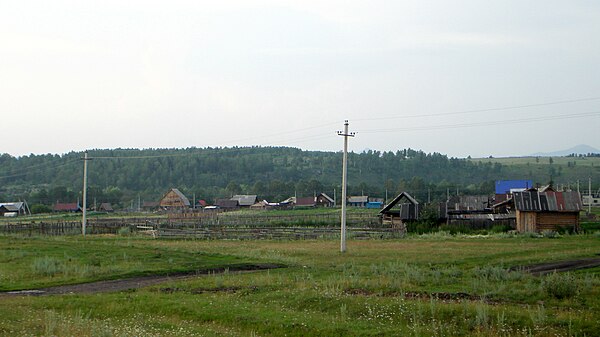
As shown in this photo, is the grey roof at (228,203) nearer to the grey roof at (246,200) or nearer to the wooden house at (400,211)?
the grey roof at (246,200)

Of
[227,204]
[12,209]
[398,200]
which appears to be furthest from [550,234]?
[12,209]

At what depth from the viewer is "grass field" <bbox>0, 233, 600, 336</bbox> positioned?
671 inches

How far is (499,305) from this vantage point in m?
19.7

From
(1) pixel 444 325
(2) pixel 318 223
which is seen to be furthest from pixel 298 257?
(2) pixel 318 223

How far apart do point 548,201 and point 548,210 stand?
1072mm

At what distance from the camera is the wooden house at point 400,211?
73938 millimetres

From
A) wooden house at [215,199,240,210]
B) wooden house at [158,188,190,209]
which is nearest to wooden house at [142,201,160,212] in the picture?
wooden house at [158,188,190,209]

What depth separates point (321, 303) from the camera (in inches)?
825

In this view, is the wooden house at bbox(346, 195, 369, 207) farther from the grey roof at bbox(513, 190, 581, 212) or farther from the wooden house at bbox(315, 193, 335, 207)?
the grey roof at bbox(513, 190, 581, 212)

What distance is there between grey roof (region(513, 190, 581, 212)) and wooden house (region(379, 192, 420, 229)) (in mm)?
12503

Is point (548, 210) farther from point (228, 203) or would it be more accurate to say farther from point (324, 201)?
point (228, 203)

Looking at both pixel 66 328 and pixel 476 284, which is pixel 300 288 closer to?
pixel 476 284

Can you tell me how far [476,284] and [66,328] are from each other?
534 inches

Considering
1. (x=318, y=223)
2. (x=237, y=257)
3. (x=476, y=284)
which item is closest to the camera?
(x=476, y=284)
